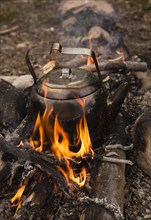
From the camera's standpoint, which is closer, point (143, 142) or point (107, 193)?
point (107, 193)

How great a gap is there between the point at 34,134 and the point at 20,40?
415cm

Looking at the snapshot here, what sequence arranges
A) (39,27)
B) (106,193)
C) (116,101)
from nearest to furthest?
(106,193)
(116,101)
(39,27)

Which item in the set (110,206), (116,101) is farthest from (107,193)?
(116,101)

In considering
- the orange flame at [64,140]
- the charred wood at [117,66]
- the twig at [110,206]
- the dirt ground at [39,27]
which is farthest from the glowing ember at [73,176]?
the dirt ground at [39,27]

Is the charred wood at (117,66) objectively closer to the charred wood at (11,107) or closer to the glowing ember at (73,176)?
the charred wood at (11,107)

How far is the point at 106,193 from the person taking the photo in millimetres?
2736

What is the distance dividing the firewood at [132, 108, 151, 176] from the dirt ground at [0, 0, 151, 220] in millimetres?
1465

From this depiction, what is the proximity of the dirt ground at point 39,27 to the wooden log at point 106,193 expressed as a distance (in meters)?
2.06

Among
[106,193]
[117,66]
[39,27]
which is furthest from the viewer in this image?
[39,27]

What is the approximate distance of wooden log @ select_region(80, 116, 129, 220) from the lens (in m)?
2.60

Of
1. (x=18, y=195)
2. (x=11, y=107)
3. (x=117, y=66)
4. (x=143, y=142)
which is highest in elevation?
(x=117, y=66)

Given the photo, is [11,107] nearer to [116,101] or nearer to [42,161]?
[42,161]

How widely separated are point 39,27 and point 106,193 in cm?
538

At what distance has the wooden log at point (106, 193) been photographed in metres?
2.60
